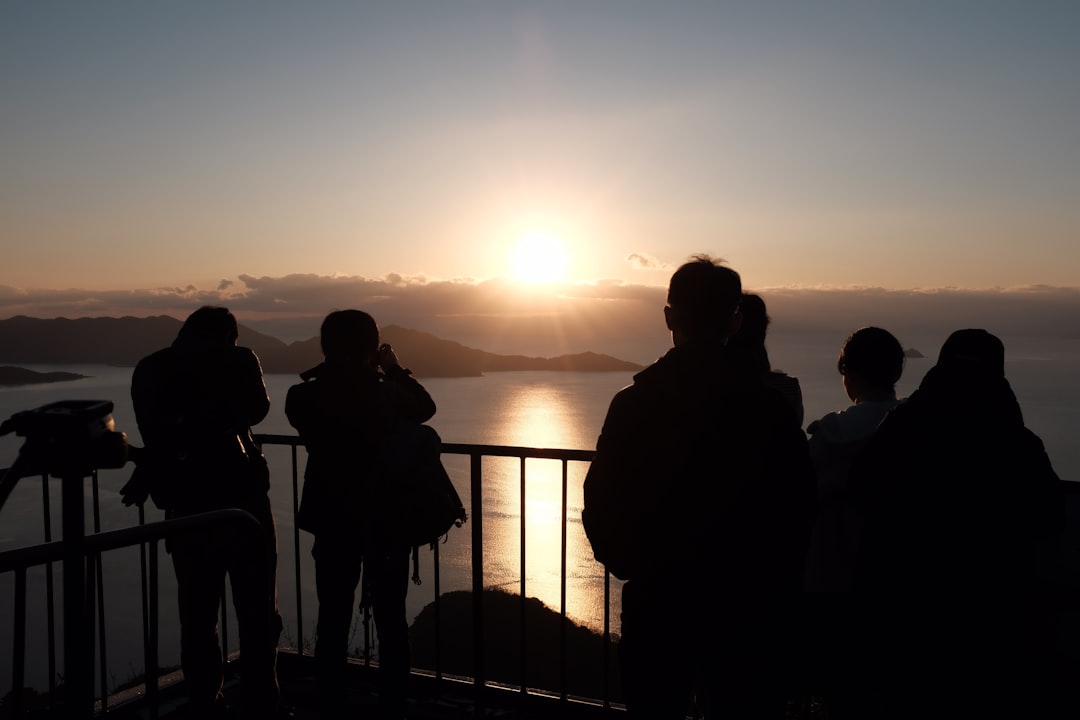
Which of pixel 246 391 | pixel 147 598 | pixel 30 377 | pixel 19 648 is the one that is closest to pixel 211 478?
pixel 246 391

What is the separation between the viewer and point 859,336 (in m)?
2.77

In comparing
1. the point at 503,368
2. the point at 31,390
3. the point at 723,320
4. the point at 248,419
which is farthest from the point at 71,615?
the point at 31,390

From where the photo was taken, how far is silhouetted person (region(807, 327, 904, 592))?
8.64 feet

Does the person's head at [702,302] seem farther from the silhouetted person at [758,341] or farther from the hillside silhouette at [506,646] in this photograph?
the hillside silhouette at [506,646]

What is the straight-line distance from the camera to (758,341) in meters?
2.88

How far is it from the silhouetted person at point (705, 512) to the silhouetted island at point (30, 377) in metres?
116

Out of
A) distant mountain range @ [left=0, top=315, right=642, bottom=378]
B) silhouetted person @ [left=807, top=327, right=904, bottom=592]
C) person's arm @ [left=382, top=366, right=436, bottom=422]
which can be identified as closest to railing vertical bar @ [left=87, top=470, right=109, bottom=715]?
person's arm @ [left=382, top=366, right=436, bottom=422]

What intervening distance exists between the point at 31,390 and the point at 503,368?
244 feet

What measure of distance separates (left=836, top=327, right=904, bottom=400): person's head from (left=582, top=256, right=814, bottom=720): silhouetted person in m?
0.83

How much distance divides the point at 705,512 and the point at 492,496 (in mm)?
97687

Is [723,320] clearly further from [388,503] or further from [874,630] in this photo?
[388,503]

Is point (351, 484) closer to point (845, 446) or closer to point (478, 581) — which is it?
point (478, 581)

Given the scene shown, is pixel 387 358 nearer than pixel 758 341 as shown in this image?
No

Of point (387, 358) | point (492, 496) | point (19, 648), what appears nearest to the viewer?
point (19, 648)
